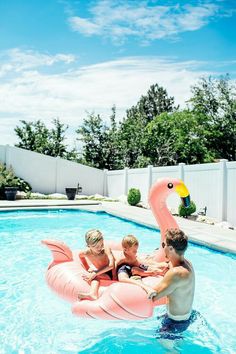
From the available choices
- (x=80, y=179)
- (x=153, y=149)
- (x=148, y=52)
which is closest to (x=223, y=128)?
(x=153, y=149)

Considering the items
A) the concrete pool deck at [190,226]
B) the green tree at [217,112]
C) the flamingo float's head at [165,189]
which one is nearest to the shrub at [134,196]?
the concrete pool deck at [190,226]

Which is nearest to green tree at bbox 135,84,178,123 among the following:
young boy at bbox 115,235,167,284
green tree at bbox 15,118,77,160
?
green tree at bbox 15,118,77,160

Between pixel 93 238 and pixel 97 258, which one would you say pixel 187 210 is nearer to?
pixel 97 258

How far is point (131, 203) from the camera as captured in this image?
51.8ft

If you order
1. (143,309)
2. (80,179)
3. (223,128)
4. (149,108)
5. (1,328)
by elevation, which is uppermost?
(149,108)

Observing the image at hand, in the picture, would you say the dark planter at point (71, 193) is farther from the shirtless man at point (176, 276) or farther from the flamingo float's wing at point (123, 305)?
the shirtless man at point (176, 276)

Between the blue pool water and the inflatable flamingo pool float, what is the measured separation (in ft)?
1.26

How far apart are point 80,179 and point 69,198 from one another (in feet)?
10.1

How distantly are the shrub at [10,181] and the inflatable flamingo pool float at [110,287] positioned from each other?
523 inches

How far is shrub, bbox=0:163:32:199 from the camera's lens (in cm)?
1758

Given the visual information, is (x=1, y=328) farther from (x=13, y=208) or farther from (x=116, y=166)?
(x=116, y=166)

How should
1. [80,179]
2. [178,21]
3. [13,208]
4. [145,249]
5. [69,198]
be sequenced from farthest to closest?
[80,179], [69,198], [13,208], [178,21], [145,249]

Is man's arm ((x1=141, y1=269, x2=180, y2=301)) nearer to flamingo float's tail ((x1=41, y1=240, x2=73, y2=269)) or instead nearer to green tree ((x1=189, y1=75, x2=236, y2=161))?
flamingo float's tail ((x1=41, y1=240, x2=73, y2=269))

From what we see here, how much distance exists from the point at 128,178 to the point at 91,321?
13.6 m
